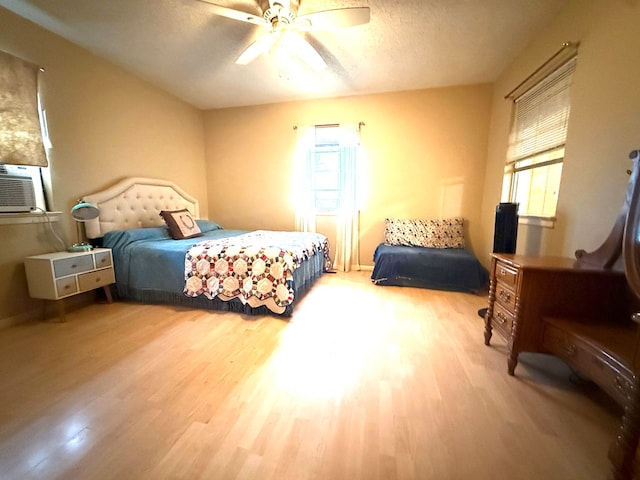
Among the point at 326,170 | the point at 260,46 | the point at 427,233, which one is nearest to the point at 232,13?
the point at 260,46

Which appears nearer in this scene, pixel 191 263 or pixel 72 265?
pixel 72 265

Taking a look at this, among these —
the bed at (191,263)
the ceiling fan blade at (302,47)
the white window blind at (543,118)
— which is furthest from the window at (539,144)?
the bed at (191,263)

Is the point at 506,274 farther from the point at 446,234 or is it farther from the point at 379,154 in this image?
the point at 379,154

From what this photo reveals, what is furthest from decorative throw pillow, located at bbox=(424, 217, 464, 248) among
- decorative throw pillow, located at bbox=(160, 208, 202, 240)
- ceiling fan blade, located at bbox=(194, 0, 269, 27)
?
decorative throw pillow, located at bbox=(160, 208, 202, 240)

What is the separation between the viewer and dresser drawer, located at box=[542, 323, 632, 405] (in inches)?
37.1

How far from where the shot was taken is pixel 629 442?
87cm

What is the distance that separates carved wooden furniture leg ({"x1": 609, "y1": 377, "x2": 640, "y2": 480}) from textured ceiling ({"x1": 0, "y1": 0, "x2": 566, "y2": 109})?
100 inches

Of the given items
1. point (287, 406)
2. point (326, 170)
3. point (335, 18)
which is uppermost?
point (335, 18)

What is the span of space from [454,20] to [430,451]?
116 inches

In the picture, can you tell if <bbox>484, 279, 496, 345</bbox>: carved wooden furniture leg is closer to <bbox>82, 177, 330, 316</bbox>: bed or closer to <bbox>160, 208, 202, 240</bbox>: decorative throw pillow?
<bbox>82, 177, 330, 316</bbox>: bed

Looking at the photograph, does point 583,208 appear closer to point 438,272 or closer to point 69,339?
point 438,272

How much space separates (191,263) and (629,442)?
111 inches

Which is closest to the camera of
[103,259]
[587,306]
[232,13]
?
[587,306]


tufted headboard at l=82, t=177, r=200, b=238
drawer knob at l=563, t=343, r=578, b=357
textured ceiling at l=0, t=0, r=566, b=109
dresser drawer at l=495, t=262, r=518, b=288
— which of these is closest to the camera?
drawer knob at l=563, t=343, r=578, b=357
